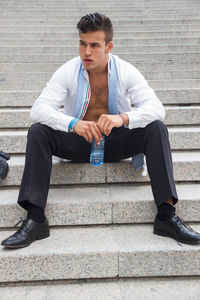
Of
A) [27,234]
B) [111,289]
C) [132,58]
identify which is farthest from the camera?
[132,58]

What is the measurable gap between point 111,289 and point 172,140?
161 centimetres

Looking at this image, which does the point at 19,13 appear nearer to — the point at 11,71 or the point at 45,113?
the point at 11,71

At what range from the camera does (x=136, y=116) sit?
95.3 inches

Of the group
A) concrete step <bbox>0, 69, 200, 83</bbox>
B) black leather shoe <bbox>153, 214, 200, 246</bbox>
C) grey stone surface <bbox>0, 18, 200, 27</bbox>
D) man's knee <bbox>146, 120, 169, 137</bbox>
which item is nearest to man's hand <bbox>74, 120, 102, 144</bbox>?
man's knee <bbox>146, 120, 169, 137</bbox>

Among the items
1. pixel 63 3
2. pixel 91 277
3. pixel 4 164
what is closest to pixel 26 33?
pixel 63 3

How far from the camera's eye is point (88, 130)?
2.36 metres

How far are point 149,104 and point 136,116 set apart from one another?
0.16m

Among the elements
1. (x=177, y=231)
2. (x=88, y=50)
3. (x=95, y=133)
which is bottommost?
(x=177, y=231)

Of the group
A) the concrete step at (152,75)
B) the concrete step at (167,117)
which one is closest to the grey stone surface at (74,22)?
the concrete step at (152,75)

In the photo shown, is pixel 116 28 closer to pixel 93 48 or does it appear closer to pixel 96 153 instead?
pixel 93 48

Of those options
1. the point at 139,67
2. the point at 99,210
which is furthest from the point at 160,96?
the point at 99,210

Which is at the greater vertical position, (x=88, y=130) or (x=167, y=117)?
(x=88, y=130)

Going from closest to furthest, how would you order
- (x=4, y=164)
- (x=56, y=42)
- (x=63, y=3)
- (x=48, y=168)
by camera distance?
(x=48, y=168)
(x=4, y=164)
(x=56, y=42)
(x=63, y=3)

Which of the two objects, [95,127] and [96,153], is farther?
[96,153]
